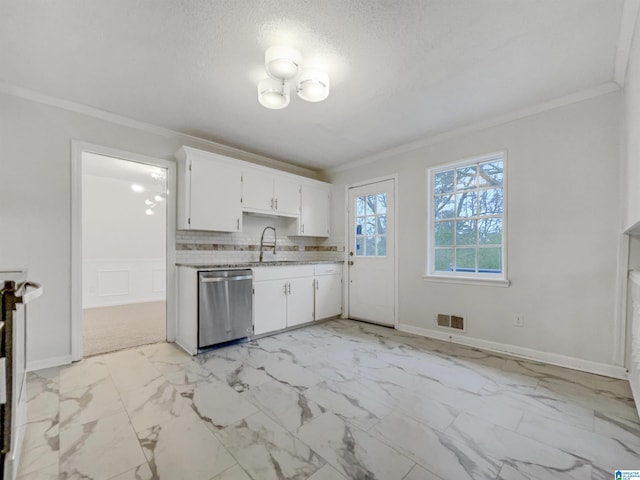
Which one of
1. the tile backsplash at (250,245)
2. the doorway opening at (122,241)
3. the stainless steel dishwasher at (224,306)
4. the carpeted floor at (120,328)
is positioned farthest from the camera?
the doorway opening at (122,241)

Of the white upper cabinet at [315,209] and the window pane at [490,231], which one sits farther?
the white upper cabinet at [315,209]

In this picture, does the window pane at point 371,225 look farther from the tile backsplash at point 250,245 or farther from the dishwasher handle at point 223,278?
the dishwasher handle at point 223,278

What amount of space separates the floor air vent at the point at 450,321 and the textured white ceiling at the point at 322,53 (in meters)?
2.18

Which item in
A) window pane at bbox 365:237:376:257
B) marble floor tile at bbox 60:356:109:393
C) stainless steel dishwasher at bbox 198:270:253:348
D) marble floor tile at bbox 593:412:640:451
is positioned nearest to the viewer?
marble floor tile at bbox 593:412:640:451

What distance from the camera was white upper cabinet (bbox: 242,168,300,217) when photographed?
144 inches

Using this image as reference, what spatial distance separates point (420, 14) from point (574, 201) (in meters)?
2.14

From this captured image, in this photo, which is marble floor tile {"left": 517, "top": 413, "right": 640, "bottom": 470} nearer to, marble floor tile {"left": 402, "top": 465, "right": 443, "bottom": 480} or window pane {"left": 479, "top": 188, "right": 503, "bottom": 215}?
marble floor tile {"left": 402, "top": 465, "right": 443, "bottom": 480}

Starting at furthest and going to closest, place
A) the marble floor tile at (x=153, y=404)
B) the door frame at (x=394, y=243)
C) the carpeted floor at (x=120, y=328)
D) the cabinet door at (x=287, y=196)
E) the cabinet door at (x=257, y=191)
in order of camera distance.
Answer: the cabinet door at (x=287, y=196)
the door frame at (x=394, y=243)
the cabinet door at (x=257, y=191)
the carpeted floor at (x=120, y=328)
the marble floor tile at (x=153, y=404)

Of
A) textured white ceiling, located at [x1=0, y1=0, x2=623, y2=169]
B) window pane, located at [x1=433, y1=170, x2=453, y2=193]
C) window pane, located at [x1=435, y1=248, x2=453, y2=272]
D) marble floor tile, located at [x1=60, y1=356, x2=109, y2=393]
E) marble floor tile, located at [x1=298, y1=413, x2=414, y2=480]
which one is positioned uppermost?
textured white ceiling, located at [x1=0, y1=0, x2=623, y2=169]

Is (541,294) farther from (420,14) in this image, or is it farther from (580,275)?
(420,14)

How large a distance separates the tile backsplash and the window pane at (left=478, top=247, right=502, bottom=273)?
1.98m

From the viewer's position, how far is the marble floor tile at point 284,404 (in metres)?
1.75

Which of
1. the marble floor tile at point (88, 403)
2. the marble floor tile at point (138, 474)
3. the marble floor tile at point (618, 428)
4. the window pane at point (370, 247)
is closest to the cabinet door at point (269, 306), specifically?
the window pane at point (370, 247)

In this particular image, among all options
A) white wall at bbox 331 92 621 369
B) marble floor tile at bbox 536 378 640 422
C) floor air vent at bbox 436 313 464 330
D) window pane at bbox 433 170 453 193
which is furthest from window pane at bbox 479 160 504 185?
marble floor tile at bbox 536 378 640 422
